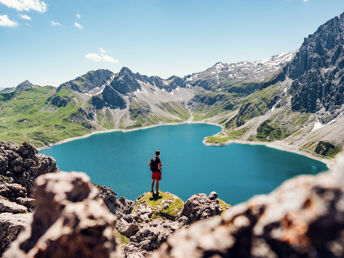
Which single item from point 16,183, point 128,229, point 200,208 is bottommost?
point 128,229

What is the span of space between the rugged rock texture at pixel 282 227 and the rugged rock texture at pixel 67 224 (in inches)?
89.3

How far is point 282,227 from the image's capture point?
511 centimetres

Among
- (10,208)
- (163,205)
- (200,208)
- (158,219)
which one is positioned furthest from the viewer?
(163,205)

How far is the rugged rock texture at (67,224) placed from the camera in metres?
6.96

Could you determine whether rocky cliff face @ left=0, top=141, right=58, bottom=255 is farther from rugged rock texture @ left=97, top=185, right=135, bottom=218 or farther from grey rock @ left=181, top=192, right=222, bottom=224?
grey rock @ left=181, top=192, right=222, bottom=224

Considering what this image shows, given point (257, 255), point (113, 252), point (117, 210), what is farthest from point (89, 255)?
point (117, 210)

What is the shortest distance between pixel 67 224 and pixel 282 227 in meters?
6.48

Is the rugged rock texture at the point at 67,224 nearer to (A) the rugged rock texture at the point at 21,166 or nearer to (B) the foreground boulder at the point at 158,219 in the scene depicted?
(B) the foreground boulder at the point at 158,219

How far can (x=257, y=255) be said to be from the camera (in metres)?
5.46

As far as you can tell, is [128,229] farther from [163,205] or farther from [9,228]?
[9,228]

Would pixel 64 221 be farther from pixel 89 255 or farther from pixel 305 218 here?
pixel 305 218

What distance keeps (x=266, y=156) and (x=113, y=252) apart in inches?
8294

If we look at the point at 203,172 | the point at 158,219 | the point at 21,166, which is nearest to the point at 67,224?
the point at 158,219

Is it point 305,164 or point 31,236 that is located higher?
point 31,236
